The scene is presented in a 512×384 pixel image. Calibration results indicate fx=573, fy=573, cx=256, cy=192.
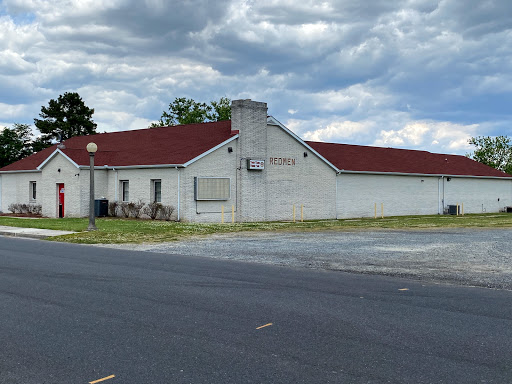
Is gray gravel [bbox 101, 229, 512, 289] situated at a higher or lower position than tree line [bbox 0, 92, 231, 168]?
lower

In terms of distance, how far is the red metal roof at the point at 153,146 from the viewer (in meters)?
32.1

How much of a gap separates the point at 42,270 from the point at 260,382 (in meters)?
8.23

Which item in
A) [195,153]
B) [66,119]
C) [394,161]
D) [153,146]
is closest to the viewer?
[195,153]

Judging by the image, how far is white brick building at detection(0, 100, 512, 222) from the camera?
31.3 m

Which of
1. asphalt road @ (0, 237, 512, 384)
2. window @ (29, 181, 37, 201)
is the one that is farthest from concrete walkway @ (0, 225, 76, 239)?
window @ (29, 181, 37, 201)

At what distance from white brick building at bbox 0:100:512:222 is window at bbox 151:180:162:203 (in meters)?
0.06

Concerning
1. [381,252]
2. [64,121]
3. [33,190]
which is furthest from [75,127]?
[381,252]

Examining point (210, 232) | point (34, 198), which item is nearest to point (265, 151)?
point (210, 232)

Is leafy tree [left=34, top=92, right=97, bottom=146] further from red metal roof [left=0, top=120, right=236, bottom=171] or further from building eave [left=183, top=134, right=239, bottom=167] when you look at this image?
building eave [left=183, top=134, right=239, bottom=167]

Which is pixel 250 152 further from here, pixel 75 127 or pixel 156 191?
pixel 75 127

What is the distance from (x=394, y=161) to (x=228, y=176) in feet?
58.5

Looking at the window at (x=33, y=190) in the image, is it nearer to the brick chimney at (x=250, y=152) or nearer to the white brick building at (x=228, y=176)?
the white brick building at (x=228, y=176)

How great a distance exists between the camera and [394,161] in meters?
44.9

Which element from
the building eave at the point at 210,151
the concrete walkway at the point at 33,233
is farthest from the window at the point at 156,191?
the concrete walkway at the point at 33,233
